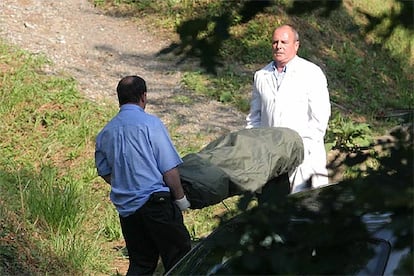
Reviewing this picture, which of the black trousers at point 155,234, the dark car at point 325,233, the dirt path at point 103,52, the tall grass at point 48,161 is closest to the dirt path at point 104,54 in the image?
the dirt path at point 103,52

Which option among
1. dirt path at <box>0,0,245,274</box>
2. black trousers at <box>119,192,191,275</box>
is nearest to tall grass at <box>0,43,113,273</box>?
dirt path at <box>0,0,245,274</box>

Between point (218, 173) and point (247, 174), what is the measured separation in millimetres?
263

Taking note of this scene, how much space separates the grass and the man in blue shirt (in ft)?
2.38

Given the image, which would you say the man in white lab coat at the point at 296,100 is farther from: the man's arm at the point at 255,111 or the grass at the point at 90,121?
the grass at the point at 90,121

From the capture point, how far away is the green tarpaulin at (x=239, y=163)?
613 centimetres

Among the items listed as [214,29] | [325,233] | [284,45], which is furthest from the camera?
[284,45]

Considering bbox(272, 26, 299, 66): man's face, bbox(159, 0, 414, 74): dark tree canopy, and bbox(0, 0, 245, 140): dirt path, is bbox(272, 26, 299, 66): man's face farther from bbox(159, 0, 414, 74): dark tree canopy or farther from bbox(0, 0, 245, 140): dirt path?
bbox(0, 0, 245, 140): dirt path

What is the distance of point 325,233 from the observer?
7.75 feet

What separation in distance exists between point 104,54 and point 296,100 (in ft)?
21.7

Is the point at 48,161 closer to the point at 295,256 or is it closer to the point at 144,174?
the point at 144,174

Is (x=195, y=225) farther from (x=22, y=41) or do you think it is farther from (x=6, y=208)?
(x=22, y=41)

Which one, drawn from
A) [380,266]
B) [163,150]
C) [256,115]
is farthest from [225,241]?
[256,115]

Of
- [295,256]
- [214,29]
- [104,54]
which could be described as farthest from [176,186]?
[104,54]

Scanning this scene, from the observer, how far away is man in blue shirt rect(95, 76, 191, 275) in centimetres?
591
